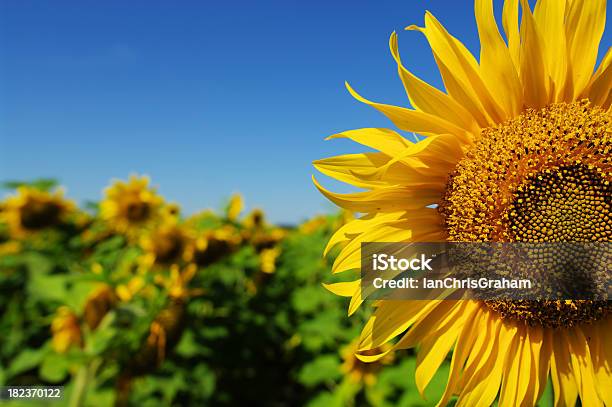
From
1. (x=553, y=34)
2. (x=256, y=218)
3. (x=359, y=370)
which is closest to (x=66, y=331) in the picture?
(x=359, y=370)

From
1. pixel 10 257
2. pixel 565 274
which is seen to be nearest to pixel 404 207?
pixel 565 274

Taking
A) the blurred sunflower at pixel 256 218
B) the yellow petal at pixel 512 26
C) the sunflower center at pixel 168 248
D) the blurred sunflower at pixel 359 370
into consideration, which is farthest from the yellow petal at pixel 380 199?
the blurred sunflower at pixel 256 218

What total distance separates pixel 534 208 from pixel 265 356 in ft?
16.5

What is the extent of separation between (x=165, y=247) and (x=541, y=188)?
13.9ft

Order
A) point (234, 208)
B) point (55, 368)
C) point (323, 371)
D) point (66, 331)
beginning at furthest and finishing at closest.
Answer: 1. point (234, 208)
2. point (323, 371)
3. point (66, 331)
4. point (55, 368)

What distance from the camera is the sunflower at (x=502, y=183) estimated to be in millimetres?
1357

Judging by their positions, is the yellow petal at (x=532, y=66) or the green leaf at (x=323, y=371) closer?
the yellow petal at (x=532, y=66)

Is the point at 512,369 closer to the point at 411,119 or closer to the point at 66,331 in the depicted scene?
the point at 411,119

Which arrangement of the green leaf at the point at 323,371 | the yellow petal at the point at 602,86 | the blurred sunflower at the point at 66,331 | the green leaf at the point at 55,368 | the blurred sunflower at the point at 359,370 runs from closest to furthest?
the yellow petal at the point at 602,86
the green leaf at the point at 55,368
the blurred sunflower at the point at 66,331
the blurred sunflower at the point at 359,370
the green leaf at the point at 323,371

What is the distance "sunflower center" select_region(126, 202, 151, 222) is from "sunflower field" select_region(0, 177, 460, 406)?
0.05 ft

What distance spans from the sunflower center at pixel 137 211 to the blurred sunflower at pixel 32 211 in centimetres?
94

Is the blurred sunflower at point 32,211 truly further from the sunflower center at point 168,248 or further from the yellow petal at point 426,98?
the yellow petal at point 426,98

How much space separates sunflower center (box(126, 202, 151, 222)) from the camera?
20.4ft

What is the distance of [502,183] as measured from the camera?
1.47 m
